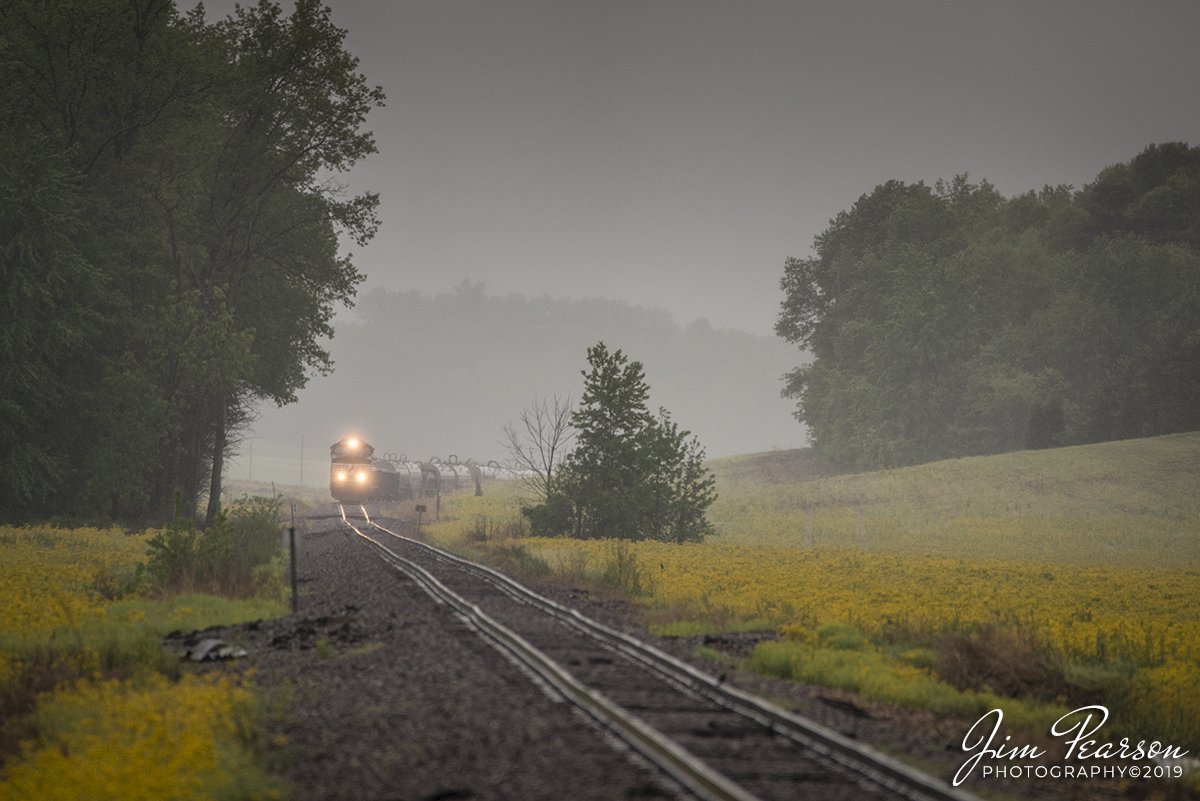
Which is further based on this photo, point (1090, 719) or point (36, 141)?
point (36, 141)

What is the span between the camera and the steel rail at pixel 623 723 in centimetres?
451

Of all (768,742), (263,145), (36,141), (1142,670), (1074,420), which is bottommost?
(1142,670)

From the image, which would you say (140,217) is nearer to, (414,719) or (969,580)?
(414,719)

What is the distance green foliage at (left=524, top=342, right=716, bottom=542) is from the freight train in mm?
24401

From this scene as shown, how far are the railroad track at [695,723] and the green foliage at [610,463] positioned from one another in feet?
47.6

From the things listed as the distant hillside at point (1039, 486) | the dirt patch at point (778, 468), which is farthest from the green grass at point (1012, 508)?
the dirt patch at point (778, 468)

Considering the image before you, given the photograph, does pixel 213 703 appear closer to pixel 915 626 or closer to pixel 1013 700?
pixel 1013 700

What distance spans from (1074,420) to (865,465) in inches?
578

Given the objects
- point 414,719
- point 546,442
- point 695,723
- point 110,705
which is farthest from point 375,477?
point 695,723

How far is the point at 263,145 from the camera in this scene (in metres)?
27.6

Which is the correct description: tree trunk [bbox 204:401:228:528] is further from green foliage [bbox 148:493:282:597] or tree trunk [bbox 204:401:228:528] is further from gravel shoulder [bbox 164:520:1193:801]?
gravel shoulder [bbox 164:520:1193:801]

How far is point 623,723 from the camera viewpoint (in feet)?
18.9

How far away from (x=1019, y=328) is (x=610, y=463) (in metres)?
48.2

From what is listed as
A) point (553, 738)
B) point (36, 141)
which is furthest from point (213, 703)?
point (36, 141)
